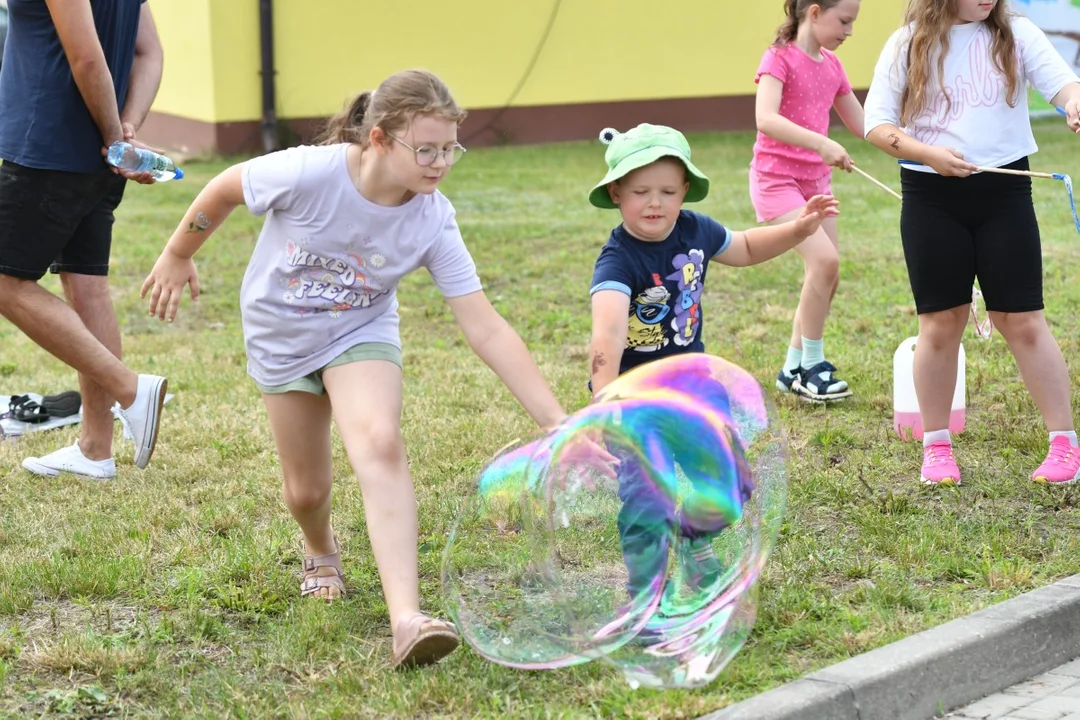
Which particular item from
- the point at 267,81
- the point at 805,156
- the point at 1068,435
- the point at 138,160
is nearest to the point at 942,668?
the point at 1068,435

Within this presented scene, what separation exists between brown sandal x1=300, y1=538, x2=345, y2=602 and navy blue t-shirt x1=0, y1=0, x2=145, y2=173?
193 cm

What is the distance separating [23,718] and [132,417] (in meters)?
1.90

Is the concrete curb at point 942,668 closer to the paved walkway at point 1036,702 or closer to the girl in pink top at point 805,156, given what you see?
the paved walkway at point 1036,702

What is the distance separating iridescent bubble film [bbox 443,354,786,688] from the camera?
10.8 ft

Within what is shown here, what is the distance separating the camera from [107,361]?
5.08m

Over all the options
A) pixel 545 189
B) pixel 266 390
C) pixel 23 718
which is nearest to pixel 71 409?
pixel 266 390

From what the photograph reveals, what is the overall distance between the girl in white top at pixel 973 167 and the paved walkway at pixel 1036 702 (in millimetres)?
1343

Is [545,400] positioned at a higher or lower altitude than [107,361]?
higher

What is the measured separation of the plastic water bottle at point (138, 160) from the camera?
5.02 m

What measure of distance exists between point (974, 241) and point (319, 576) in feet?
8.15

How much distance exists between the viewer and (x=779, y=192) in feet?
20.8

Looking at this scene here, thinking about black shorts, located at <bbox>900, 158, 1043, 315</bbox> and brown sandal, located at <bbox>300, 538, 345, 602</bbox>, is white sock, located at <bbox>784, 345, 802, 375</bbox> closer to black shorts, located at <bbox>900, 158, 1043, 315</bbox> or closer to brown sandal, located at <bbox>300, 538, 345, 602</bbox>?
black shorts, located at <bbox>900, 158, 1043, 315</bbox>

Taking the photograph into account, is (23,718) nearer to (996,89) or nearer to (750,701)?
(750,701)

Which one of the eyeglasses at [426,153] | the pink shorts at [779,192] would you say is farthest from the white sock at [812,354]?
the eyeglasses at [426,153]
